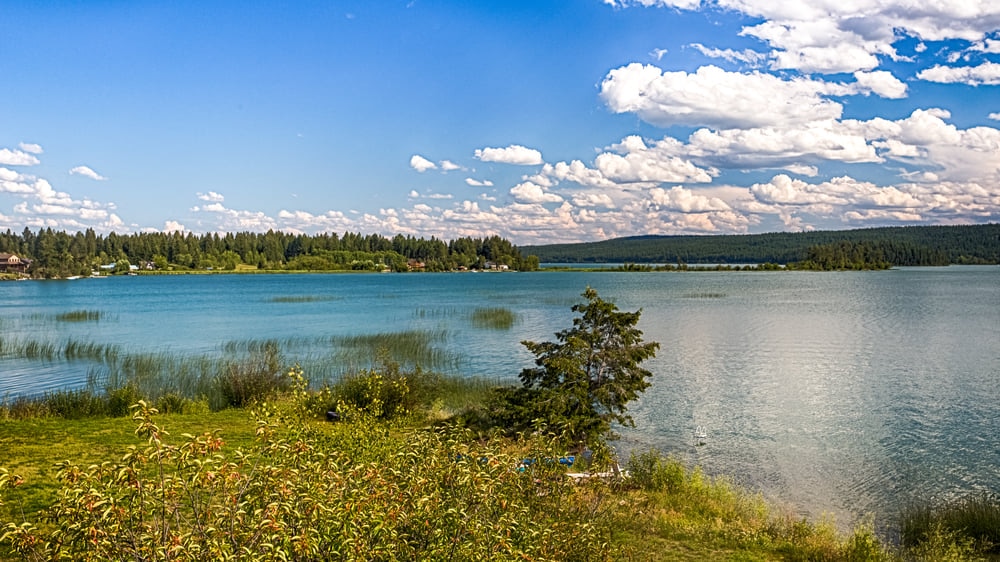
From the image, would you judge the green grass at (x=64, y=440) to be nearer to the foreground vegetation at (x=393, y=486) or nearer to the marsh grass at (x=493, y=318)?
the foreground vegetation at (x=393, y=486)

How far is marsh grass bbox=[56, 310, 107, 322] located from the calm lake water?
0.94 meters

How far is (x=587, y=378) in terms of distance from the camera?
1524 cm

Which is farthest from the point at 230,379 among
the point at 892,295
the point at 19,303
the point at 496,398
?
the point at 892,295

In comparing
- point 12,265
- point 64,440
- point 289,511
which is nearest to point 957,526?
point 289,511

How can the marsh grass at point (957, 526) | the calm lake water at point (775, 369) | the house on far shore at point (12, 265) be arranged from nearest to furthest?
the marsh grass at point (957, 526)
the calm lake water at point (775, 369)
the house on far shore at point (12, 265)

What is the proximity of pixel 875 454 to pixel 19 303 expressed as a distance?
82.0m

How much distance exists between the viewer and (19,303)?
236 ft

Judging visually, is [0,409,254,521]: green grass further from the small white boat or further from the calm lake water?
the small white boat

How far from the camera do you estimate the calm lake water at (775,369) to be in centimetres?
1622

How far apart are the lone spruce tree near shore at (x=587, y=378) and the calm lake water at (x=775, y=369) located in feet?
10.8

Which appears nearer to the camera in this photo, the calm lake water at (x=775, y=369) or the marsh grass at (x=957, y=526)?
the marsh grass at (x=957, y=526)

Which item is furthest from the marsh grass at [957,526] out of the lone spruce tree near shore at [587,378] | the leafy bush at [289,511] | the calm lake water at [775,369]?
the leafy bush at [289,511]

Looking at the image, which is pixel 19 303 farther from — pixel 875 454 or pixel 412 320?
pixel 875 454

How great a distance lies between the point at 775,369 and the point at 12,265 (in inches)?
6838
